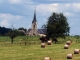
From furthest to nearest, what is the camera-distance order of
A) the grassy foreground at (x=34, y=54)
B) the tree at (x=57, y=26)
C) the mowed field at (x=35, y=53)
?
1. the tree at (x=57, y=26)
2. the mowed field at (x=35, y=53)
3. the grassy foreground at (x=34, y=54)

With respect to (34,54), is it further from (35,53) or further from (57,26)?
(57,26)

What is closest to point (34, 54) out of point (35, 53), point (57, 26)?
point (35, 53)

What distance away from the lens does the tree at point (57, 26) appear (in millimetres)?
71688

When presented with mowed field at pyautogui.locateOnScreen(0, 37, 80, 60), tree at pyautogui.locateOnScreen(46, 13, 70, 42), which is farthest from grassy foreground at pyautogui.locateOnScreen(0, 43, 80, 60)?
tree at pyautogui.locateOnScreen(46, 13, 70, 42)

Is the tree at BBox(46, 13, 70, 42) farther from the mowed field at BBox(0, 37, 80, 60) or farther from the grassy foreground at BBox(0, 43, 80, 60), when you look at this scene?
the grassy foreground at BBox(0, 43, 80, 60)

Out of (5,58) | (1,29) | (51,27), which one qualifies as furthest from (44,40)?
(1,29)

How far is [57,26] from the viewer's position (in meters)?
72.1

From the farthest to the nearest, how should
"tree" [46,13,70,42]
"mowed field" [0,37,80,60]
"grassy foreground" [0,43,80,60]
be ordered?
"tree" [46,13,70,42] → "mowed field" [0,37,80,60] → "grassy foreground" [0,43,80,60]

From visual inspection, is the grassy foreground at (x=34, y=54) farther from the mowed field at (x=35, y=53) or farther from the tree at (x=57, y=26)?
the tree at (x=57, y=26)

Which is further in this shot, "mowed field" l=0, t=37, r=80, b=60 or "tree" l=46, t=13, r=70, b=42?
"tree" l=46, t=13, r=70, b=42

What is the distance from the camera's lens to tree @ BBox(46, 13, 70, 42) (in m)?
71.7

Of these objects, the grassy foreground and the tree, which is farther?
the tree

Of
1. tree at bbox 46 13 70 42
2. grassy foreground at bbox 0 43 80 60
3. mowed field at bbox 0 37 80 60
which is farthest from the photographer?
tree at bbox 46 13 70 42

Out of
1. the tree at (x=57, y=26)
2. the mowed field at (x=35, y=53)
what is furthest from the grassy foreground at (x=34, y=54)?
the tree at (x=57, y=26)
